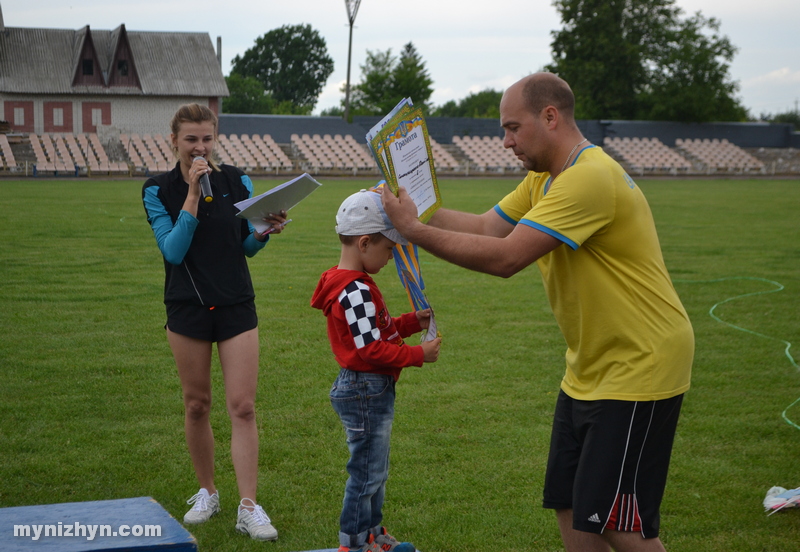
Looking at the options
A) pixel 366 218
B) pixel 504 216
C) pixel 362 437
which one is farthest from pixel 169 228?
pixel 504 216

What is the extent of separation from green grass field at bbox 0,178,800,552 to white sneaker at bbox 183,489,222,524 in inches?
2.2

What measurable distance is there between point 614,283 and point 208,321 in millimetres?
2050

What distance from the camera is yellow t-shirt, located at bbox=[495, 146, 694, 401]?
106 inches

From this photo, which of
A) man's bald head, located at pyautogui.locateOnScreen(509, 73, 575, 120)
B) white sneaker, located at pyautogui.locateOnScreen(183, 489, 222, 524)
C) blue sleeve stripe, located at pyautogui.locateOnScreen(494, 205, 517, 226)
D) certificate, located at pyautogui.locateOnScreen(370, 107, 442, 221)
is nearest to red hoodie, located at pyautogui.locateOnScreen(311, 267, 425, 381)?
certificate, located at pyautogui.locateOnScreen(370, 107, 442, 221)

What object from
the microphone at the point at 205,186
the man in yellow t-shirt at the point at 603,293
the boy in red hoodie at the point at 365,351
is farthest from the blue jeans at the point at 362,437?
the microphone at the point at 205,186

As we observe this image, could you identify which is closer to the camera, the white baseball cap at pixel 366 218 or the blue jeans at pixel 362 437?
the white baseball cap at pixel 366 218

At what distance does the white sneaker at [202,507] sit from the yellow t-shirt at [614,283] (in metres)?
2.24

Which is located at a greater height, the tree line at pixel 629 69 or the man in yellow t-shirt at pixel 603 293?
the tree line at pixel 629 69

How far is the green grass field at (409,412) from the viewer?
13.8 ft

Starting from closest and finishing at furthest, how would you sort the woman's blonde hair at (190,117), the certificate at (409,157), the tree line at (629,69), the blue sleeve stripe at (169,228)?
1. the certificate at (409,157)
2. the blue sleeve stripe at (169,228)
3. the woman's blonde hair at (190,117)
4. the tree line at (629,69)

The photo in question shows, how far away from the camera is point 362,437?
3.28 m

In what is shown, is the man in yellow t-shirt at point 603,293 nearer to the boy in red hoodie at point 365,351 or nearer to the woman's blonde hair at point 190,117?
the boy in red hoodie at point 365,351

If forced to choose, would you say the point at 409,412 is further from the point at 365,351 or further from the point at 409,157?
the point at 409,157

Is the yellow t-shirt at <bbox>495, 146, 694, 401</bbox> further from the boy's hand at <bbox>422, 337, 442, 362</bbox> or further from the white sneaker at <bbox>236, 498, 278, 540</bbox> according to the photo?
the white sneaker at <bbox>236, 498, 278, 540</bbox>
